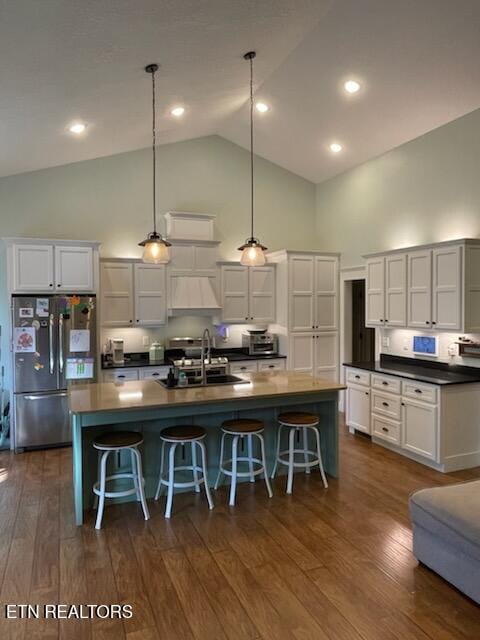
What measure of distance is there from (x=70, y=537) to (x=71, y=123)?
3698 mm

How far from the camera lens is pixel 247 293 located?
645cm

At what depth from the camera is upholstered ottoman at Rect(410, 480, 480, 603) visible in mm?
2369

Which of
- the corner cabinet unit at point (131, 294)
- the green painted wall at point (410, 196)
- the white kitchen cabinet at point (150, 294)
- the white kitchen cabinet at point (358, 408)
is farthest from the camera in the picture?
the white kitchen cabinet at point (150, 294)

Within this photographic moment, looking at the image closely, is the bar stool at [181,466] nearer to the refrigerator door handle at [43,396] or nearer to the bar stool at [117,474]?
the bar stool at [117,474]

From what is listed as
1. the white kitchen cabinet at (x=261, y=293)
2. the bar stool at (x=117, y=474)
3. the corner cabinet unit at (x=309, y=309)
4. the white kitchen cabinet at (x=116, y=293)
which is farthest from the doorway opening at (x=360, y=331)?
the bar stool at (x=117, y=474)

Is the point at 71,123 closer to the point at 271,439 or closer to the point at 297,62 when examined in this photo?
the point at 297,62

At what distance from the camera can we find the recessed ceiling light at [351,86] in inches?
176

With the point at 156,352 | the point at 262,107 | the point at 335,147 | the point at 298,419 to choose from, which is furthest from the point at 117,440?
the point at 335,147

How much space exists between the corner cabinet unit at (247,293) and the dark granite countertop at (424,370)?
1.55 meters

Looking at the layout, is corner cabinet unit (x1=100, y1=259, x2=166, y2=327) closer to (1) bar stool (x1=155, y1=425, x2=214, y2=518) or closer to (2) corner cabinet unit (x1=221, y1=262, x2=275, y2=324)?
(2) corner cabinet unit (x1=221, y1=262, x2=275, y2=324)

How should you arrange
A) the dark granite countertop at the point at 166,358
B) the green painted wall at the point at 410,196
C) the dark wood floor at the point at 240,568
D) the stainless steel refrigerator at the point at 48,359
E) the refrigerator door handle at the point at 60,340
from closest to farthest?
the dark wood floor at the point at 240,568 → the green painted wall at the point at 410,196 → the stainless steel refrigerator at the point at 48,359 → the refrigerator door handle at the point at 60,340 → the dark granite countertop at the point at 166,358

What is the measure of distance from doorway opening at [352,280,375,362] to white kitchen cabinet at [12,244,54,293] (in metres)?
4.22

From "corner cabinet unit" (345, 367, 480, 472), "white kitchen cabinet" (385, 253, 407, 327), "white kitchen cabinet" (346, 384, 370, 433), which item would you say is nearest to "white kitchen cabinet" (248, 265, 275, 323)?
"white kitchen cabinet" (346, 384, 370, 433)

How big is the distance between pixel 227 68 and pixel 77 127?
163cm
